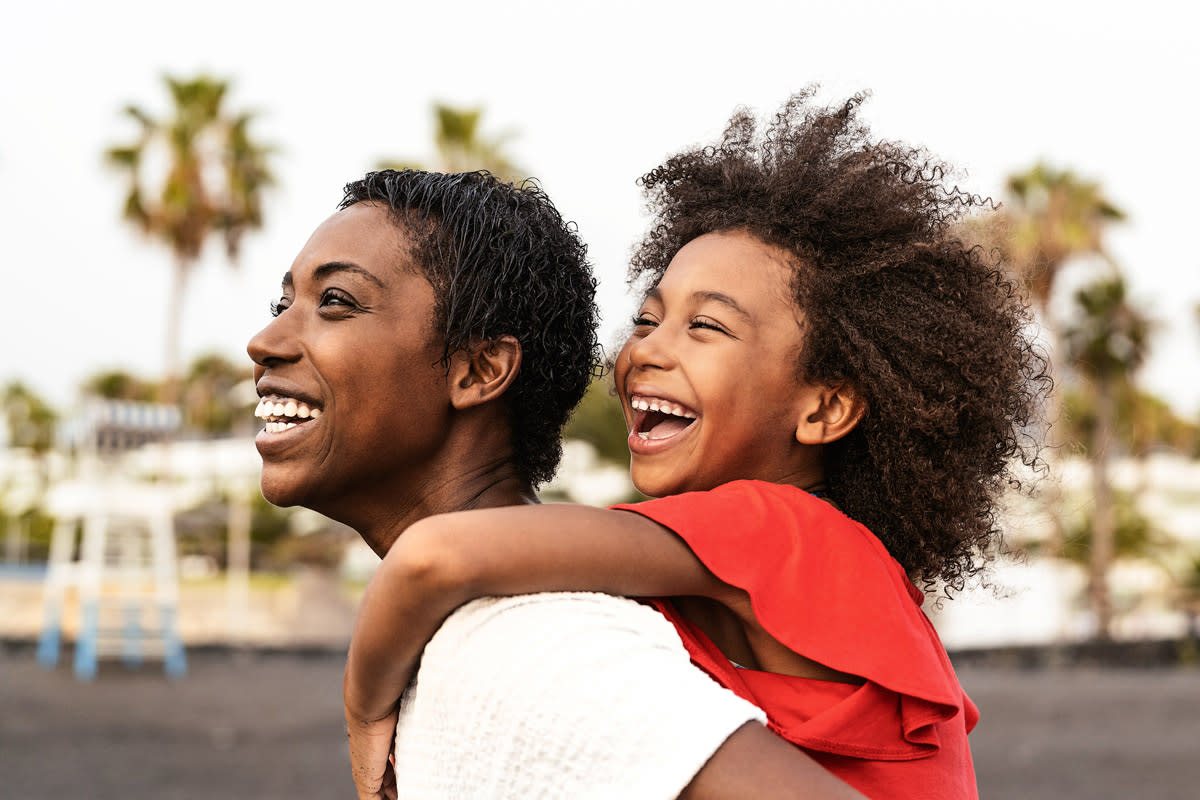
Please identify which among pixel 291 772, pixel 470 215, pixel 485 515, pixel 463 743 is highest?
pixel 470 215

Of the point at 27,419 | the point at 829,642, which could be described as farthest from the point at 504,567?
the point at 27,419

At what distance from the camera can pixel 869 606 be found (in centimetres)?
155

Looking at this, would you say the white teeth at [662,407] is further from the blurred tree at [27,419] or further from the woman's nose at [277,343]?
the blurred tree at [27,419]

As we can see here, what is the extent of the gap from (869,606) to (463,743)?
51 cm

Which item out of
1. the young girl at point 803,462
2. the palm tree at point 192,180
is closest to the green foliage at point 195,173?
the palm tree at point 192,180

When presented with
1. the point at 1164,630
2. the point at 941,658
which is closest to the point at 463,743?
the point at 941,658

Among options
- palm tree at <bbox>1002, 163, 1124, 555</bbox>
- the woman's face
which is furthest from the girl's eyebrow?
palm tree at <bbox>1002, 163, 1124, 555</bbox>

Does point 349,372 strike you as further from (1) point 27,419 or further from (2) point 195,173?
(1) point 27,419

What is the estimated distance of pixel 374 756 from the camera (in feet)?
5.45

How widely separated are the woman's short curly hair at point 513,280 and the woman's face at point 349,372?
0.13 ft

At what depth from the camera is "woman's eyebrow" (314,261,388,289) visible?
1866 millimetres

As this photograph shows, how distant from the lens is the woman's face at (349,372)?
185 cm

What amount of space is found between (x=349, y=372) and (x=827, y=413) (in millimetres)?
707

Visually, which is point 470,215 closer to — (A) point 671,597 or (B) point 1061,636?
(A) point 671,597
